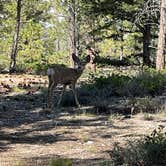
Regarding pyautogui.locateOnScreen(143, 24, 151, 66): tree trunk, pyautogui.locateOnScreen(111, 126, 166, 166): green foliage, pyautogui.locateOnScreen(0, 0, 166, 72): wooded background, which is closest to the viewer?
pyautogui.locateOnScreen(111, 126, 166, 166): green foliage

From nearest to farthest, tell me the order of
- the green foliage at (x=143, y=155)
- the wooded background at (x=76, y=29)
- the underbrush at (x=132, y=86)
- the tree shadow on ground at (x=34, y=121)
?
the green foliage at (x=143, y=155) < the tree shadow on ground at (x=34, y=121) < the underbrush at (x=132, y=86) < the wooded background at (x=76, y=29)

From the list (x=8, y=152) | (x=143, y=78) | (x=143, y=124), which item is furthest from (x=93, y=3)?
(x=8, y=152)

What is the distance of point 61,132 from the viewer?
9.62m

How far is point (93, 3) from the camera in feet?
83.7

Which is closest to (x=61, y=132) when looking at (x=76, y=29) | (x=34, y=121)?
(x=34, y=121)

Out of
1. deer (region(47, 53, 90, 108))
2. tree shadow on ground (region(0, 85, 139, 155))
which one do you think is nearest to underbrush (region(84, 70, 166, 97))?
deer (region(47, 53, 90, 108))

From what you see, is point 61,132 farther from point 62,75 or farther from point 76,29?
point 76,29

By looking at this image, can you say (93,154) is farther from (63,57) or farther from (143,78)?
(63,57)

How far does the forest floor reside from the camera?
24.9ft

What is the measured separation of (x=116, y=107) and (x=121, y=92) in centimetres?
202

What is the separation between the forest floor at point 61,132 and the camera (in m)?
7.59

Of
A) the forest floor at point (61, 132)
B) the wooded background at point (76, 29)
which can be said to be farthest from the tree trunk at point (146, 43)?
the forest floor at point (61, 132)

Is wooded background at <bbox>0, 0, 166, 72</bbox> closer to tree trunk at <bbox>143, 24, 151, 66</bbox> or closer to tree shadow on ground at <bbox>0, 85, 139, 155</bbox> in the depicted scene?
tree trunk at <bbox>143, 24, 151, 66</bbox>

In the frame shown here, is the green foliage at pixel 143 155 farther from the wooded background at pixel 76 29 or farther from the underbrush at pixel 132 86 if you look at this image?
the wooded background at pixel 76 29
